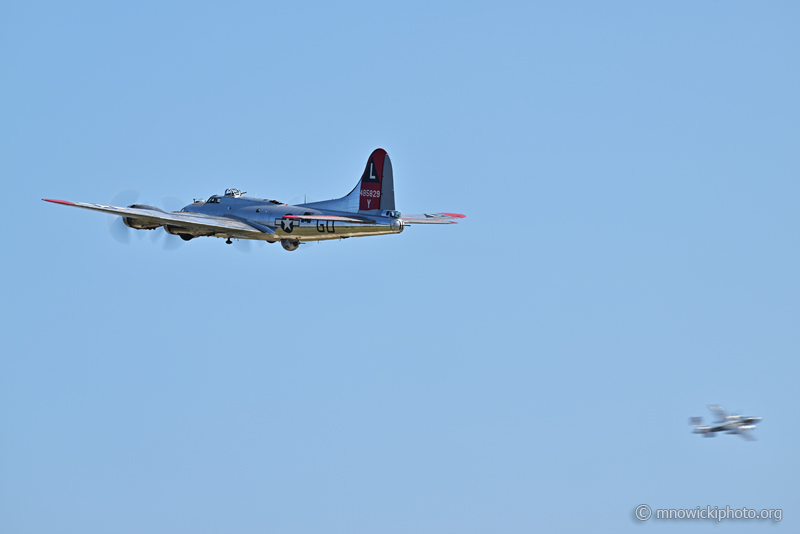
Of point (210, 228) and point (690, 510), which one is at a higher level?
point (210, 228)

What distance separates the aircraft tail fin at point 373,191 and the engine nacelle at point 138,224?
12.3 metres

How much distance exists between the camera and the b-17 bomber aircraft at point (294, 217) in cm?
6700

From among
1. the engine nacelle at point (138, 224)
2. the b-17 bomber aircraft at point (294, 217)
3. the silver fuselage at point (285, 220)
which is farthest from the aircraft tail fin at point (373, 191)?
the engine nacelle at point (138, 224)

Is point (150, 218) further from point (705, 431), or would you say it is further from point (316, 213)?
point (705, 431)

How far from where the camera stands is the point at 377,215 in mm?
67438

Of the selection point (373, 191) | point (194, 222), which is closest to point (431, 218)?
point (373, 191)

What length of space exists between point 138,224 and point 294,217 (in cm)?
1164

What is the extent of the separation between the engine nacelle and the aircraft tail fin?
40.4ft

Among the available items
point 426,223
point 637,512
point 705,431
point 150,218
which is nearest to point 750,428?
point 705,431

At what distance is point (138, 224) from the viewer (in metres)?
72.0

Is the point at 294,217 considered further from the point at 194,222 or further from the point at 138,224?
the point at 138,224

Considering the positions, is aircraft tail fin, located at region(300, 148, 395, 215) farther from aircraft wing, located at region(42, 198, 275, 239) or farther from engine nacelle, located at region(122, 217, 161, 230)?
engine nacelle, located at region(122, 217, 161, 230)

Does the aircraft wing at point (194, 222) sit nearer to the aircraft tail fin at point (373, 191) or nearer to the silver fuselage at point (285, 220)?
the silver fuselage at point (285, 220)

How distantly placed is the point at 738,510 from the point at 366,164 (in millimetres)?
32105
